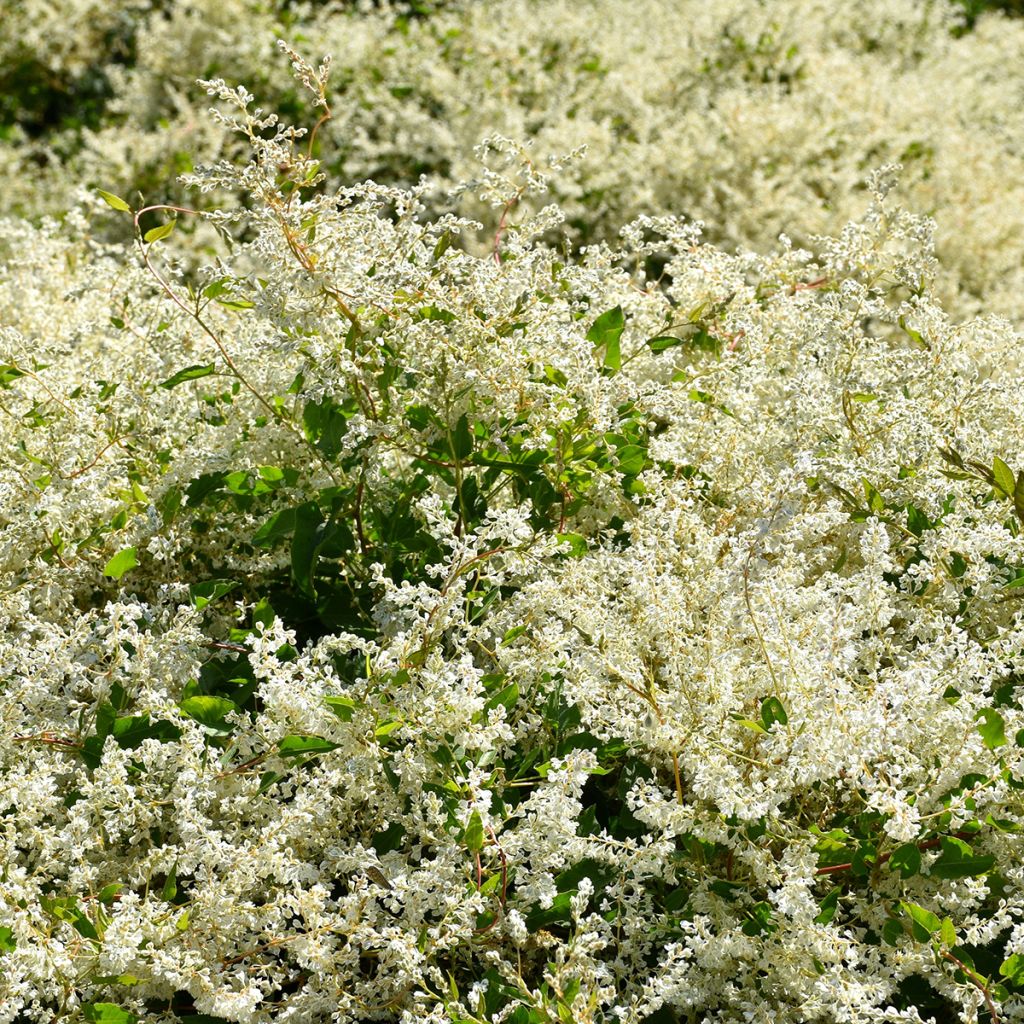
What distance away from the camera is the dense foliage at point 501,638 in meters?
1.97

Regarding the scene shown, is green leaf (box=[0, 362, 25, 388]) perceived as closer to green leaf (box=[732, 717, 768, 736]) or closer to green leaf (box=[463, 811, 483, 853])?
green leaf (box=[463, 811, 483, 853])

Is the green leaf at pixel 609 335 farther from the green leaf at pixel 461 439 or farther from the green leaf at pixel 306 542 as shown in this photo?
the green leaf at pixel 306 542

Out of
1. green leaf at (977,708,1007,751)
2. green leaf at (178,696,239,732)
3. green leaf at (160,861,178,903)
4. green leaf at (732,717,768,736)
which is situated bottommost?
green leaf at (160,861,178,903)

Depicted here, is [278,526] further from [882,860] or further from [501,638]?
[882,860]

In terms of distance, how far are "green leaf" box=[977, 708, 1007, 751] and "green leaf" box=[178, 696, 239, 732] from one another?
1315 mm

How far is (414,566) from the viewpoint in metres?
2.62

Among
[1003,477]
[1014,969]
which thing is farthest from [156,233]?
[1014,969]

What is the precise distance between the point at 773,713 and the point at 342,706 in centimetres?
72

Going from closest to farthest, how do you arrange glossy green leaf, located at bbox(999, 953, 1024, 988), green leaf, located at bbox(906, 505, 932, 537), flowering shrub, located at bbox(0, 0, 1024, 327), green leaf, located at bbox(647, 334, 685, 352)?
glossy green leaf, located at bbox(999, 953, 1024, 988) → green leaf, located at bbox(906, 505, 932, 537) → green leaf, located at bbox(647, 334, 685, 352) → flowering shrub, located at bbox(0, 0, 1024, 327)

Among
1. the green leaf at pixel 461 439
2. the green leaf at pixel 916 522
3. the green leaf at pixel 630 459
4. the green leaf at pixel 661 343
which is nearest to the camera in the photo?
the green leaf at pixel 461 439

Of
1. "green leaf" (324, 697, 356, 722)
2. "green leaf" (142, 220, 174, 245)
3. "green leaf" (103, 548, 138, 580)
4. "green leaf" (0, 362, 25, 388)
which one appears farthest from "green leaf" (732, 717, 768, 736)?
"green leaf" (0, 362, 25, 388)

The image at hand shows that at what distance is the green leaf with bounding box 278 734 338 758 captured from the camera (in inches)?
81.5

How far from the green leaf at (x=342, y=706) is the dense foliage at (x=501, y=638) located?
0.03 m

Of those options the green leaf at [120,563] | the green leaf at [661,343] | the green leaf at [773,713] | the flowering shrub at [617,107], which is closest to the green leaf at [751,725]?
the green leaf at [773,713]
